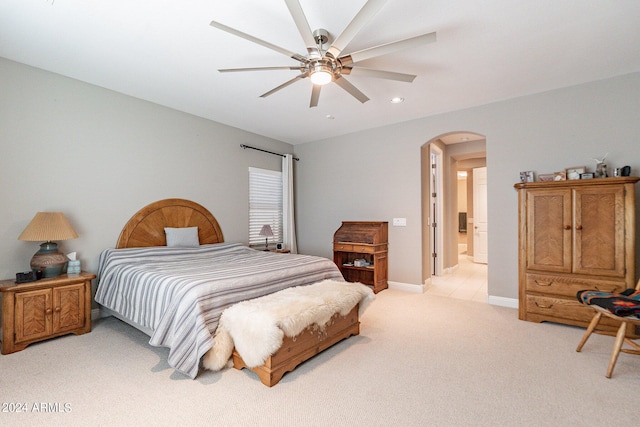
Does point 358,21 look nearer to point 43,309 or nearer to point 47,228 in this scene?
point 47,228

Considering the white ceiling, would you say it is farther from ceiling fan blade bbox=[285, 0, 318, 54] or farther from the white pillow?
the white pillow

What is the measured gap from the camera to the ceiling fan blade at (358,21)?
5.60 ft

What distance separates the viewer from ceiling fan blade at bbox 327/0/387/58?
5.60ft

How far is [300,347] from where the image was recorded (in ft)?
7.45

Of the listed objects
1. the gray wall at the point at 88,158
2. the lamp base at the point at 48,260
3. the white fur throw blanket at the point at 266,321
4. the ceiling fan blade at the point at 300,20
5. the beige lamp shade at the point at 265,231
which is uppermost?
the ceiling fan blade at the point at 300,20

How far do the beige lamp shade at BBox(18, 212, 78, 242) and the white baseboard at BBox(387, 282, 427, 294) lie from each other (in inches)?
166

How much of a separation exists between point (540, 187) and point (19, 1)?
15.9 ft

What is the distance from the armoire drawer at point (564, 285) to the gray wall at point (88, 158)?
14.1ft

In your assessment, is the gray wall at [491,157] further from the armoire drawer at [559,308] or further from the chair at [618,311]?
the chair at [618,311]

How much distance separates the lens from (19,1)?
6.85 feet

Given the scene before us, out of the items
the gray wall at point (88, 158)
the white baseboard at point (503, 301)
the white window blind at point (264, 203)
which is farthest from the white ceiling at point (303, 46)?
the white baseboard at point (503, 301)

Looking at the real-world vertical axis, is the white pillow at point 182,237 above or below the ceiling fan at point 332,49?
below

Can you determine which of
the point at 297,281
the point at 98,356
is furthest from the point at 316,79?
the point at 98,356

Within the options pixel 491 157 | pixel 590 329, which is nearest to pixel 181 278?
pixel 590 329
